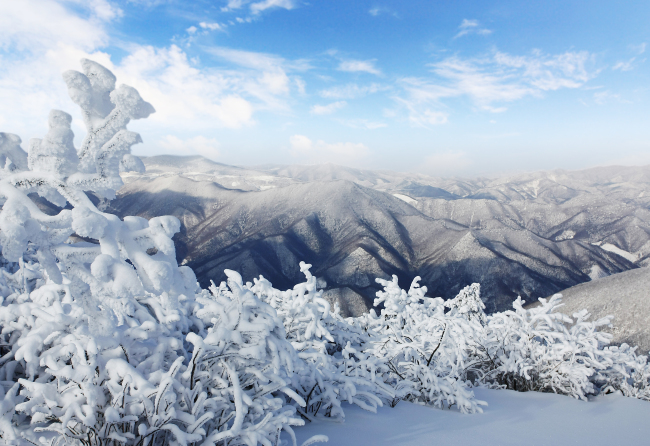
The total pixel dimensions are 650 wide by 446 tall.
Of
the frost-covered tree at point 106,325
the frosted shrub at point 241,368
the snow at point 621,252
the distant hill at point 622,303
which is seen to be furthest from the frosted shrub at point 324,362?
the snow at point 621,252

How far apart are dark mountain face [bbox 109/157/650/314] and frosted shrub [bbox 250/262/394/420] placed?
4014 cm

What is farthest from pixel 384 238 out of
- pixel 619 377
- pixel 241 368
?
pixel 241 368

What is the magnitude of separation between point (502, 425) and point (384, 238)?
72.3 meters

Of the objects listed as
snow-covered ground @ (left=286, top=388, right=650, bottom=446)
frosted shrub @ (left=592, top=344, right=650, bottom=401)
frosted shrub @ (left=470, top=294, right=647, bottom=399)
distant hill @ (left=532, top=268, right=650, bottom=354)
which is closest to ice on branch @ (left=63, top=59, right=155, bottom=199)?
snow-covered ground @ (left=286, top=388, right=650, bottom=446)

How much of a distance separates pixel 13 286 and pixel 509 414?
27.0 ft

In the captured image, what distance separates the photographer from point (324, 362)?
456 cm

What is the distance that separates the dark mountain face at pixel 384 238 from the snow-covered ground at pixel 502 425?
1609 inches

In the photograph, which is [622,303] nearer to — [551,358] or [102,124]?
[551,358]

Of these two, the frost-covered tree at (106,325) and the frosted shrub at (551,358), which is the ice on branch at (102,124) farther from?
the frosted shrub at (551,358)

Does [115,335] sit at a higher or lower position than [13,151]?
lower

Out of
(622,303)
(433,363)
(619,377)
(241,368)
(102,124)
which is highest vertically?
(102,124)

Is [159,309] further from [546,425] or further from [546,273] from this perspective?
[546,273]

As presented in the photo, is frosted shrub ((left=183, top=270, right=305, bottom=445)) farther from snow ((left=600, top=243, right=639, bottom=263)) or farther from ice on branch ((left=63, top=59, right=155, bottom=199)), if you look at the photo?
snow ((left=600, top=243, right=639, bottom=263))

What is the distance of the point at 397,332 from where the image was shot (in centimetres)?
682
